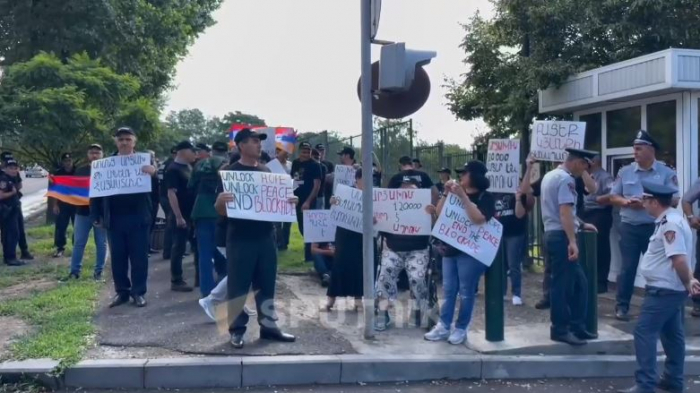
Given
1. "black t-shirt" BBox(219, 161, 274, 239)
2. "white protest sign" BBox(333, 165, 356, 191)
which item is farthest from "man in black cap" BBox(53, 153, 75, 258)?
"black t-shirt" BBox(219, 161, 274, 239)

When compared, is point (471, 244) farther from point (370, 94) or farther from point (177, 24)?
point (177, 24)

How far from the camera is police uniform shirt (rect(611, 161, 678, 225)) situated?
8.96 meters

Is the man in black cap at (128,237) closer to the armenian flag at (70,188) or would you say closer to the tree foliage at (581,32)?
the armenian flag at (70,188)

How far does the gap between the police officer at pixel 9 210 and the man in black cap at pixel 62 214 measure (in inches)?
23.9

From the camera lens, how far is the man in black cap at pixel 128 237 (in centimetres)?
911

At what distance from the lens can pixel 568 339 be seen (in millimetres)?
7844

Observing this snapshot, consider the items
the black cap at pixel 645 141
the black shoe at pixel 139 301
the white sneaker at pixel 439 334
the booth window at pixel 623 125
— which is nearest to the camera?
the white sneaker at pixel 439 334

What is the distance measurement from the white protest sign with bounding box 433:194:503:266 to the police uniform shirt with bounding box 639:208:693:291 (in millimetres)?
1541

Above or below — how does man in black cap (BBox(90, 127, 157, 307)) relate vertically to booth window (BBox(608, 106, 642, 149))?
below

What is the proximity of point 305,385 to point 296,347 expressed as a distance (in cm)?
60

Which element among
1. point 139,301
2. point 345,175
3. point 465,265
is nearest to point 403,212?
point 465,265

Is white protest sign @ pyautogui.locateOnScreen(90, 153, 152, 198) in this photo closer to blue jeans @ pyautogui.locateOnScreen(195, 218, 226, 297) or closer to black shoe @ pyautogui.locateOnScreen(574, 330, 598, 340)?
blue jeans @ pyautogui.locateOnScreen(195, 218, 226, 297)

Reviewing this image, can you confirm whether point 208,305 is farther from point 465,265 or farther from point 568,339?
point 568,339

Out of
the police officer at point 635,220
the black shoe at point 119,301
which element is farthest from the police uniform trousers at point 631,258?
the black shoe at point 119,301
